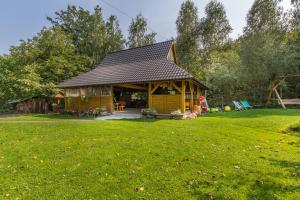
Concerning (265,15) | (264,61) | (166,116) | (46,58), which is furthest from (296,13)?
(46,58)

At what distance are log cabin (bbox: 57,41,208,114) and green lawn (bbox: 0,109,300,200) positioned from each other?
5445mm

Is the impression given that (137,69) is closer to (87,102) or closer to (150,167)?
(87,102)

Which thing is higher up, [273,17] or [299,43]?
[273,17]

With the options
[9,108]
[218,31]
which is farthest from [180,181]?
[218,31]

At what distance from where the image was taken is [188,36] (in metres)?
28.7

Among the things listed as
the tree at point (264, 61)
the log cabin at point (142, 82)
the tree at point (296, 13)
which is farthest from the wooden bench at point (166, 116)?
the tree at point (296, 13)

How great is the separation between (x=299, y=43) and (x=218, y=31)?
12.1 m

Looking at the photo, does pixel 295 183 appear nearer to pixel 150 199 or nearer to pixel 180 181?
pixel 180 181

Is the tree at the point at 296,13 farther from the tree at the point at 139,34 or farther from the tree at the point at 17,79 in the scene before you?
the tree at the point at 17,79

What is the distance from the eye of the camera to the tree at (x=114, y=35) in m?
29.2

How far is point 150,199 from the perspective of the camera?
2756 mm

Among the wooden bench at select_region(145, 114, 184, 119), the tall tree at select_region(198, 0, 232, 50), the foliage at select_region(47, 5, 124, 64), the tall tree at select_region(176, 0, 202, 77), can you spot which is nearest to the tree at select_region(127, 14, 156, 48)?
the foliage at select_region(47, 5, 124, 64)

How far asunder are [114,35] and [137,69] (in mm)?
18485

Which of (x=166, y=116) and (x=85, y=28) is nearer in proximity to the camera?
(x=166, y=116)
